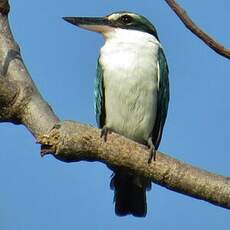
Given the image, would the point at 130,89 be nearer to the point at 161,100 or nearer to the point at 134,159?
Result: the point at 161,100

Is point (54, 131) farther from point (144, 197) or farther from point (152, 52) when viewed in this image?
point (152, 52)

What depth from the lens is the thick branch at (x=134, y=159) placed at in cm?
242

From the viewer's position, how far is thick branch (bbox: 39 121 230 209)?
242 cm

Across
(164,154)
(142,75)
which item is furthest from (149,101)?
(164,154)

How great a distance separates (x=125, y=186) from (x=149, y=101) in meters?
0.69

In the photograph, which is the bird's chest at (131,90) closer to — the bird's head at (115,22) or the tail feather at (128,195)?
the bird's head at (115,22)

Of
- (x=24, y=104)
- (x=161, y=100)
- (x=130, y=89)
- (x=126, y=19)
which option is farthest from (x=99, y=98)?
(x=24, y=104)

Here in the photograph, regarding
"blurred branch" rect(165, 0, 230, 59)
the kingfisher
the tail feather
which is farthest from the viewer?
the kingfisher

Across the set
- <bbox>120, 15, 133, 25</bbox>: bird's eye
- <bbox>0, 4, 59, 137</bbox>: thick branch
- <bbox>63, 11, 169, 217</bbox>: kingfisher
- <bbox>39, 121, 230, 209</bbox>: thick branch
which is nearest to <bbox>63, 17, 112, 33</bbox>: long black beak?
<bbox>63, 11, 169, 217</bbox>: kingfisher

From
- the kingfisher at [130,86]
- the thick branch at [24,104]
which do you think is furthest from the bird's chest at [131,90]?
the thick branch at [24,104]

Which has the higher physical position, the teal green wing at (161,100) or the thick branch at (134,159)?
the teal green wing at (161,100)

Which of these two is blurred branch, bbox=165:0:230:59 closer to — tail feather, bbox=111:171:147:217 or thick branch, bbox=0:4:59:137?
thick branch, bbox=0:4:59:137

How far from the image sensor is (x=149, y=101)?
470 centimetres

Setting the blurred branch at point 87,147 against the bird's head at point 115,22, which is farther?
the bird's head at point 115,22
